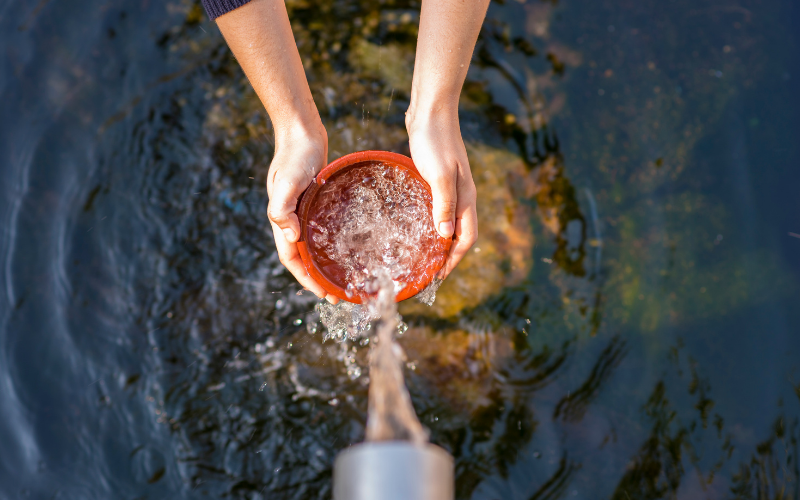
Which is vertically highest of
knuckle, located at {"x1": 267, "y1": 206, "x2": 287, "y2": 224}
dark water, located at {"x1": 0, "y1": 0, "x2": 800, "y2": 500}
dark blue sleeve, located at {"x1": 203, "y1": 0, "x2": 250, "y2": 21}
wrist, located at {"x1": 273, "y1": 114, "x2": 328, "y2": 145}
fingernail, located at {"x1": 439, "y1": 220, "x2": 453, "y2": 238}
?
dark blue sleeve, located at {"x1": 203, "y1": 0, "x2": 250, "y2": 21}

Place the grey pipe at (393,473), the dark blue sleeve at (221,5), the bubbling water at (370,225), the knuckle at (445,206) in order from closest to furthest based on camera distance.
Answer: the grey pipe at (393,473), the dark blue sleeve at (221,5), the knuckle at (445,206), the bubbling water at (370,225)

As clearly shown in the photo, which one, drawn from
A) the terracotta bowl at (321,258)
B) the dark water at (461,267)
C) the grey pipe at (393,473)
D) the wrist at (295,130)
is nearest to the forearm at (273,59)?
the wrist at (295,130)

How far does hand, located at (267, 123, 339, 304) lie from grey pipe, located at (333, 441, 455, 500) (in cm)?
86

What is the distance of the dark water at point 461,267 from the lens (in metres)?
2.06

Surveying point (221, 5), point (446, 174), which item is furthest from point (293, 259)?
point (221, 5)

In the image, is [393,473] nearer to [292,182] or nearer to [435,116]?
[292,182]

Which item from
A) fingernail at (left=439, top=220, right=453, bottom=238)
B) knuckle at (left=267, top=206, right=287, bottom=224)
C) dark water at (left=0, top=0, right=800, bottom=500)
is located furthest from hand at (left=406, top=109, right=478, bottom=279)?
dark water at (left=0, top=0, right=800, bottom=500)

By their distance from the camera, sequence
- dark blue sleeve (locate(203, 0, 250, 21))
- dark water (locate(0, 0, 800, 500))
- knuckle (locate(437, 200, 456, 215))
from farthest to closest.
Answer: dark water (locate(0, 0, 800, 500))
knuckle (locate(437, 200, 456, 215))
dark blue sleeve (locate(203, 0, 250, 21))

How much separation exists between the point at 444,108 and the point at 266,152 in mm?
1046

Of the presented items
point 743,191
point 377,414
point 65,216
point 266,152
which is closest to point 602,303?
point 743,191

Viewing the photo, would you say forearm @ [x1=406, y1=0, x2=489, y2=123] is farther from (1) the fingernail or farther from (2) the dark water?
(2) the dark water

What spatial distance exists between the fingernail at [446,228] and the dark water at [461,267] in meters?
0.75

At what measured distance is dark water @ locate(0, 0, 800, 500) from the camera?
2.06 meters

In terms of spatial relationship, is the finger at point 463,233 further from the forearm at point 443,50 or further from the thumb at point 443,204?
the forearm at point 443,50
